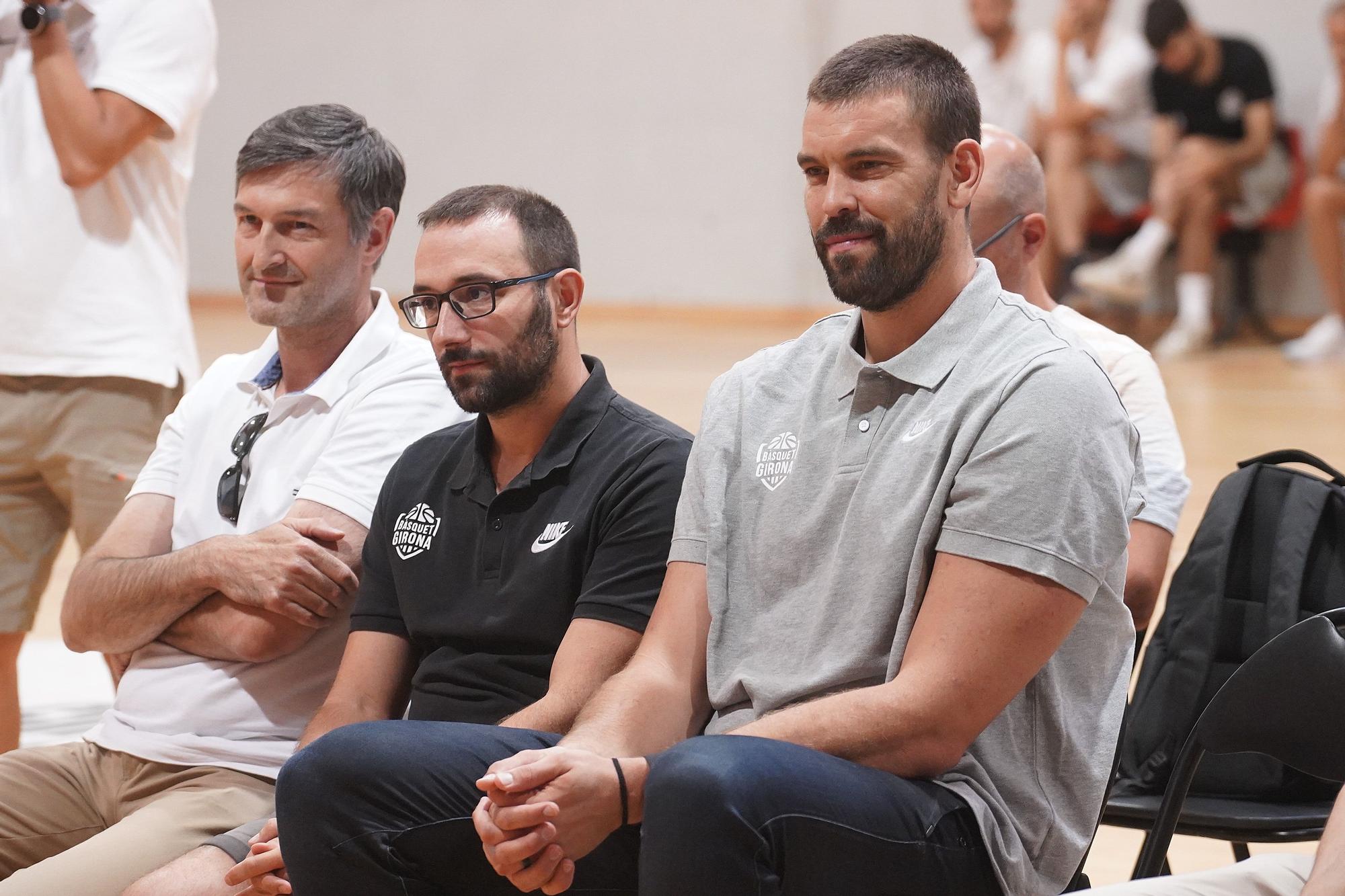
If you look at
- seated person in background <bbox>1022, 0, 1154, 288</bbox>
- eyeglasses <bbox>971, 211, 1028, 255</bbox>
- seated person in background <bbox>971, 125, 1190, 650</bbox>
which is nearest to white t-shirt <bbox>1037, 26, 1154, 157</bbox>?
seated person in background <bbox>1022, 0, 1154, 288</bbox>

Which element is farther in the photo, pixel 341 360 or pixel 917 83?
pixel 341 360

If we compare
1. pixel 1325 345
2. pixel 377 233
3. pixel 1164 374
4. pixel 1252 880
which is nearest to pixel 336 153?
pixel 377 233

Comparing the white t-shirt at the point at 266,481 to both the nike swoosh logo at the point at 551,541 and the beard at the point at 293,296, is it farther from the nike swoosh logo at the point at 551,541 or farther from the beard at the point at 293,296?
the nike swoosh logo at the point at 551,541

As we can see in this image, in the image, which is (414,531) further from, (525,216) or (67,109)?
(67,109)

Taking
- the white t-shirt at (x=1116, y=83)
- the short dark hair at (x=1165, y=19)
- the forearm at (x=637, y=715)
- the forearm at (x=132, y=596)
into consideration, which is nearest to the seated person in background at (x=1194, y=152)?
the short dark hair at (x=1165, y=19)

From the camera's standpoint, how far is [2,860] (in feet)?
8.11

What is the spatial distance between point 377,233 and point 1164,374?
6472 mm

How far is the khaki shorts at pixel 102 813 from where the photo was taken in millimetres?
2258

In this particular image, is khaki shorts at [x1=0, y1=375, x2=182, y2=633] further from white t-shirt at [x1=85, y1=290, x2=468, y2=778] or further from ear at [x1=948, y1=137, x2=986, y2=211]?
ear at [x1=948, y1=137, x2=986, y2=211]

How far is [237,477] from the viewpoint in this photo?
2.68m

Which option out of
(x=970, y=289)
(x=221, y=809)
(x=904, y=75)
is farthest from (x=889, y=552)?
(x=221, y=809)

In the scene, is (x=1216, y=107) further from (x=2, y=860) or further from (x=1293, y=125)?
(x=2, y=860)

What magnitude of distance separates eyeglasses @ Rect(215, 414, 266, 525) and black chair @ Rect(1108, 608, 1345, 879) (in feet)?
5.07

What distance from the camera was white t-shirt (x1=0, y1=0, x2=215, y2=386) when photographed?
3.19 metres
